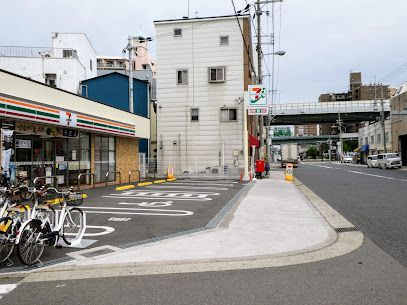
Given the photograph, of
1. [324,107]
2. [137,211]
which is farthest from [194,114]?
[324,107]

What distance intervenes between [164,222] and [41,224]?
3.62 metres

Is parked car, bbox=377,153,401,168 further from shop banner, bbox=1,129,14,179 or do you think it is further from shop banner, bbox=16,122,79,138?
shop banner, bbox=1,129,14,179

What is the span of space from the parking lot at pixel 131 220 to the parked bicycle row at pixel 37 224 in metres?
0.21

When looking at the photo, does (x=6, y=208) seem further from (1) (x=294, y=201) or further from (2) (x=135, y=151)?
(2) (x=135, y=151)

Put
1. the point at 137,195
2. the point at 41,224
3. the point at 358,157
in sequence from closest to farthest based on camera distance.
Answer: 1. the point at 41,224
2. the point at 137,195
3. the point at 358,157

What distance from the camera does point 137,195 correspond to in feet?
49.5

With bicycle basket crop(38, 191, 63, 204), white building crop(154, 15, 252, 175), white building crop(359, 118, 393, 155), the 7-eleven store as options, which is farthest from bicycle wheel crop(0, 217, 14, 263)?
white building crop(359, 118, 393, 155)

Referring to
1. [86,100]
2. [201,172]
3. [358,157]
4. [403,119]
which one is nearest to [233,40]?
[201,172]

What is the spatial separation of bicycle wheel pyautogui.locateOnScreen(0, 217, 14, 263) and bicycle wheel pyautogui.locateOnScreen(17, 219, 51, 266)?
210 mm

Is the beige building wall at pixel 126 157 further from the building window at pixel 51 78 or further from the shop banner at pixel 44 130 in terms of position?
the building window at pixel 51 78

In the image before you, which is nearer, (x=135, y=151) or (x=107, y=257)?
(x=107, y=257)

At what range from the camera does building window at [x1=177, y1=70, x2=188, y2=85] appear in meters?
31.7

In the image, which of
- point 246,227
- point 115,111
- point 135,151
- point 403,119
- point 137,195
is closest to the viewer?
point 246,227

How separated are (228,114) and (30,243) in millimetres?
25603
